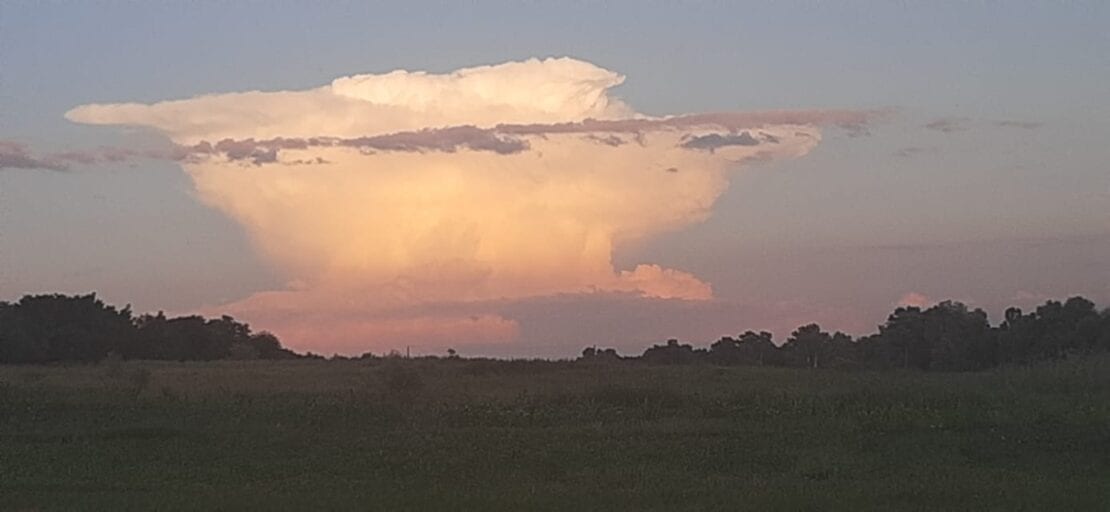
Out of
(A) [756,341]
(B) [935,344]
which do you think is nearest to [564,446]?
(B) [935,344]

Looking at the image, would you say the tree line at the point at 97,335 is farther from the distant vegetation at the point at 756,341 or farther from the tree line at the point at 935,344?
the tree line at the point at 935,344

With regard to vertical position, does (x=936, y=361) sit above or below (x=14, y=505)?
above

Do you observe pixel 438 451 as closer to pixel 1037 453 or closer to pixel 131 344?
pixel 1037 453

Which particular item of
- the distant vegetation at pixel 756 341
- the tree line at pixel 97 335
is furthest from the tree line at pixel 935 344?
the tree line at pixel 97 335

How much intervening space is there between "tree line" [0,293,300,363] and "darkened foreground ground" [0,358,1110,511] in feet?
135

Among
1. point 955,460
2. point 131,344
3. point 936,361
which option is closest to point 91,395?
point 955,460

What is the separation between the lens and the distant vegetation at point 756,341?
83.6 m

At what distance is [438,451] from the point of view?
26.4 m

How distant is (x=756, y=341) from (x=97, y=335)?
55.8 meters

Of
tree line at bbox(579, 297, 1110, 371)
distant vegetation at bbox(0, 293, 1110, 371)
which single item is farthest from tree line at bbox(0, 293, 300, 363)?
tree line at bbox(579, 297, 1110, 371)

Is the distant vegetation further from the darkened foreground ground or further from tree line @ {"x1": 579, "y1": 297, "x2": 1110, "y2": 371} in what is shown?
the darkened foreground ground

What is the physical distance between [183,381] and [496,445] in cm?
3157

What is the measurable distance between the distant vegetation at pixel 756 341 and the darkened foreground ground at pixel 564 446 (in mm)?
33897

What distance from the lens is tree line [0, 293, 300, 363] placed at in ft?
289
